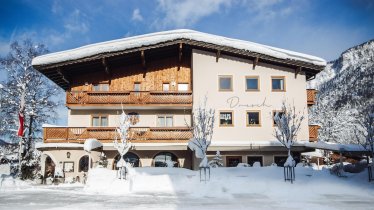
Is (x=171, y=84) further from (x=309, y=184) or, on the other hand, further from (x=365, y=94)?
(x=365, y=94)

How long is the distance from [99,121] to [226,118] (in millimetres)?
8625

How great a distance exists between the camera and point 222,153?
2345 cm

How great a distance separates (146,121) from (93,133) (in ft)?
12.4

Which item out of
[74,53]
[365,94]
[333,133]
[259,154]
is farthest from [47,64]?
[365,94]

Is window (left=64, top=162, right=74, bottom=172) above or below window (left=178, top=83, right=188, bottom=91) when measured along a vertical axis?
below

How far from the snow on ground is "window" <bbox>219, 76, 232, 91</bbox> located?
692 centimetres

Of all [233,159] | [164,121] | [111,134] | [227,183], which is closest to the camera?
[227,183]

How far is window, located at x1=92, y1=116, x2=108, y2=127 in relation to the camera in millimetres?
24469

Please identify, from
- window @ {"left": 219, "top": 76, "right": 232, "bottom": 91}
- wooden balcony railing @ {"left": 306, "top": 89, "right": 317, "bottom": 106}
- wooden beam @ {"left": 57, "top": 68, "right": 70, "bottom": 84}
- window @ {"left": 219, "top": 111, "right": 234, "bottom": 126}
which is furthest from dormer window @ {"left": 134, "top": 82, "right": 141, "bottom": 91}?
wooden balcony railing @ {"left": 306, "top": 89, "right": 317, "bottom": 106}

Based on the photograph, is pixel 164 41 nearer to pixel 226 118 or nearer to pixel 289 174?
pixel 226 118

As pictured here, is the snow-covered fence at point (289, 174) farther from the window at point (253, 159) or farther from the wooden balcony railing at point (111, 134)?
the wooden balcony railing at point (111, 134)

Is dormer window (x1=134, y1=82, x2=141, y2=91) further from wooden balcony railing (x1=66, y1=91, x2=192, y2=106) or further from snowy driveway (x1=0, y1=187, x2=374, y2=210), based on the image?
snowy driveway (x1=0, y1=187, x2=374, y2=210)

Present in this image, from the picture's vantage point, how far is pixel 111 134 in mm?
22578

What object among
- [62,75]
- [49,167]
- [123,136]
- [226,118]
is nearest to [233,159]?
[226,118]
